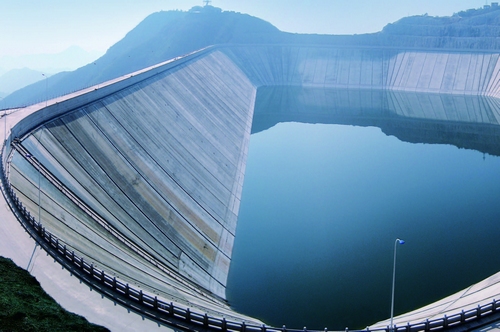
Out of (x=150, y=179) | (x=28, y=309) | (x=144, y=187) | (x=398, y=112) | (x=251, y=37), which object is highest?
(x=251, y=37)

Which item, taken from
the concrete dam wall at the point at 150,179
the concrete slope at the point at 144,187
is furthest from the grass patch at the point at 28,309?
the concrete slope at the point at 144,187

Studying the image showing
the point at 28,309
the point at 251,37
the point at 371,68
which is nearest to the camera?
the point at 28,309

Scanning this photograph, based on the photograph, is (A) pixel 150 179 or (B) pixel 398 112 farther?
(B) pixel 398 112

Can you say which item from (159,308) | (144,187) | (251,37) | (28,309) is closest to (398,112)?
(251,37)

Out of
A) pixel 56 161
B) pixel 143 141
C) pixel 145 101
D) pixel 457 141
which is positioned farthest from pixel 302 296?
pixel 457 141

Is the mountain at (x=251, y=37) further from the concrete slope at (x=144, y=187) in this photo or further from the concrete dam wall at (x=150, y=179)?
the concrete slope at (x=144, y=187)

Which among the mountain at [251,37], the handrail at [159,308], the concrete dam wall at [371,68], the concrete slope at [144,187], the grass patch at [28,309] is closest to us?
the grass patch at [28,309]

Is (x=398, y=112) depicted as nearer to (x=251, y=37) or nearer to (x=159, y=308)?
(x=251, y=37)
